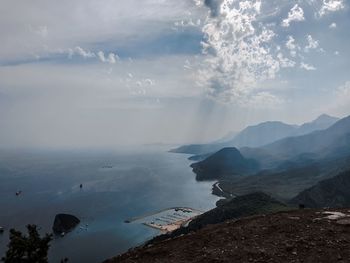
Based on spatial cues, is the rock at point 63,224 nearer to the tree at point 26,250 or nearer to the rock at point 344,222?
the tree at point 26,250

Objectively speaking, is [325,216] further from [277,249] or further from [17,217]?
[17,217]

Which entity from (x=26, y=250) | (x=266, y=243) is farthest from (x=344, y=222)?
(x=26, y=250)

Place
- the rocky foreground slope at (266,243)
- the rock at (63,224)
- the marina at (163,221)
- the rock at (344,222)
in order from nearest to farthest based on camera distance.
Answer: the rocky foreground slope at (266,243)
the rock at (344,222)
the rock at (63,224)
the marina at (163,221)

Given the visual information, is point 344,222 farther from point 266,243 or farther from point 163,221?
point 163,221

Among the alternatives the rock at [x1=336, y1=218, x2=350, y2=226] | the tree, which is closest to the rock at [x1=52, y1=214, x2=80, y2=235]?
the tree

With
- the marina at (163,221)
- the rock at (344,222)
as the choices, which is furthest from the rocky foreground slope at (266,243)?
the marina at (163,221)

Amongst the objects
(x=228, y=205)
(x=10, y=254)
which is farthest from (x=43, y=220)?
(x=10, y=254)
